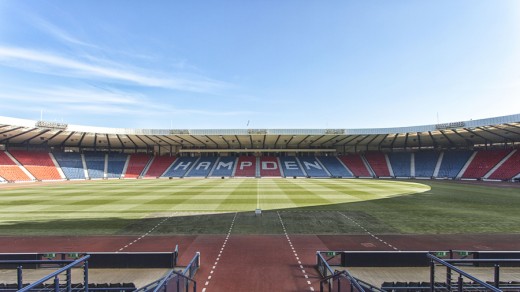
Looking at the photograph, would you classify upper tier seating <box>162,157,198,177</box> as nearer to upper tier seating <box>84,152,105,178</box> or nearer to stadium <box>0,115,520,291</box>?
stadium <box>0,115,520,291</box>

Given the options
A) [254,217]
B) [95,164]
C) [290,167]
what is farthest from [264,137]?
[254,217]

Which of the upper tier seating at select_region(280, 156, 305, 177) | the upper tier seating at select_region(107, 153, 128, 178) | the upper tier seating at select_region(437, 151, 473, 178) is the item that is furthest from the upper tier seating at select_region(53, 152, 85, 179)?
the upper tier seating at select_region(437, 151, 473, 178)

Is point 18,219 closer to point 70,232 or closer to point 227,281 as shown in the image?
point 70,232

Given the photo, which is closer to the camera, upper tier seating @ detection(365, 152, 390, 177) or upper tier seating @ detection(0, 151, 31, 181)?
upper tier seating @ detection(0, 151, 31, 181)

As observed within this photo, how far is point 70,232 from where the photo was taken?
1622 cm

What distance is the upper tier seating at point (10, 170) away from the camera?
166ft

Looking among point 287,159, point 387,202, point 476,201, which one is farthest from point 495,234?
point 287,159

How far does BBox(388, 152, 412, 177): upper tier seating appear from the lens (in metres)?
63.2

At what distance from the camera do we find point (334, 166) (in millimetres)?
67500

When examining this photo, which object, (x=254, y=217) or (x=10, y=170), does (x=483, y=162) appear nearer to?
(x=254, y=217)

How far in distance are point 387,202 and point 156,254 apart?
2313 centimetres

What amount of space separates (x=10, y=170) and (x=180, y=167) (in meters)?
33.2

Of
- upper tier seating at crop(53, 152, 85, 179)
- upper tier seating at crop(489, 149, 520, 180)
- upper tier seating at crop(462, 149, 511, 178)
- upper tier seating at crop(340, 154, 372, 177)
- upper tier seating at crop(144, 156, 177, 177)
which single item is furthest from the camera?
upper tier seating at crop(144, 156, 177, 177)

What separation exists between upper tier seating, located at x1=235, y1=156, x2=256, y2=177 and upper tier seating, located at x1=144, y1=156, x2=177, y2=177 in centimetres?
1862
